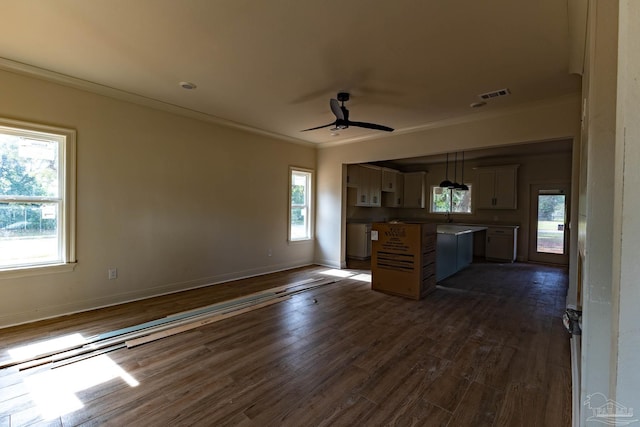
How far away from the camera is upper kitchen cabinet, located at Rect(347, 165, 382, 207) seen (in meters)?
7.18

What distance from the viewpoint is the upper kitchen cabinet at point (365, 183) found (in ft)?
23.6

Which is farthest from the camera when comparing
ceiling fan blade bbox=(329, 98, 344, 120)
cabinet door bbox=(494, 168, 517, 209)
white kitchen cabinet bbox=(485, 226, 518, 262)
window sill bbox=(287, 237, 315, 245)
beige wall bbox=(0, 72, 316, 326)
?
cabinet door bbox=(494, 168, 517, 209)

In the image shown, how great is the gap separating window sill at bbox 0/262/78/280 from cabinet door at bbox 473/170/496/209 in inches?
338

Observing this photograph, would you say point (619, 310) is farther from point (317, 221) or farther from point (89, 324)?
point (317, 221)

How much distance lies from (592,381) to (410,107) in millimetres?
3869

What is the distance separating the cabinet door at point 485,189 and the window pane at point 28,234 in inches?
342

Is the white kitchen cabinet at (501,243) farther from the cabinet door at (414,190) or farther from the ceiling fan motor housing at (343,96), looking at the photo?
the ceiling fan motor housing at (343,96)

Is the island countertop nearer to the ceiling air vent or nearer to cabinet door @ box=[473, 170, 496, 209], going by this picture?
cabinet door @ box=[473, 170, 496, 209]

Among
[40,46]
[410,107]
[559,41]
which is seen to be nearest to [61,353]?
[40,46]

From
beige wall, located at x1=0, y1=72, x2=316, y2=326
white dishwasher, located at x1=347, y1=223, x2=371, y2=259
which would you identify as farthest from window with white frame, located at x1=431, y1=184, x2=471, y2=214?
beige wall, located at x1=0, y1=72, x2=316, y2=326

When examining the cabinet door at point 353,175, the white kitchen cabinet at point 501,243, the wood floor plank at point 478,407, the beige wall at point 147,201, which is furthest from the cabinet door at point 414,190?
the wood floor plank at point 478,407

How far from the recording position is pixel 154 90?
12.4ft

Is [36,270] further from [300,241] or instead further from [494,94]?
[494,94]

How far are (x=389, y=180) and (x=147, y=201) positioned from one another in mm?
6342
